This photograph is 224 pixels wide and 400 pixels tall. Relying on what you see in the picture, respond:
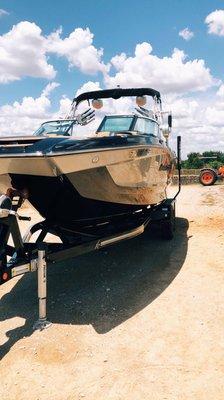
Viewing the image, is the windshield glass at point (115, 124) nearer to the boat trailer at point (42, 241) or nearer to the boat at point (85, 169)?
the boat at point (85, 169)

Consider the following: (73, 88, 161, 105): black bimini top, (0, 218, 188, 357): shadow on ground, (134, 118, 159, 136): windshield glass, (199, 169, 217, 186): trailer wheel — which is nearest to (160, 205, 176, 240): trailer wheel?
(0, 218, 188, 357): shadow on ground

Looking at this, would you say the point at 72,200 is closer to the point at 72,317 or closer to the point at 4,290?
the point at 72,317

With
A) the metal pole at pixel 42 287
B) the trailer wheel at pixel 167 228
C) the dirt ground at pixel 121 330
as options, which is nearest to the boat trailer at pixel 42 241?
the metal pole at pixel 42 287

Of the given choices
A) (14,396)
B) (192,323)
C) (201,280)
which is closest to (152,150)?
(201,280)

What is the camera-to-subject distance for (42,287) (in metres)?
4.22

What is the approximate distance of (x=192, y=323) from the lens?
13.9 ft

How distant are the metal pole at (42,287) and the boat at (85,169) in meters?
0.86

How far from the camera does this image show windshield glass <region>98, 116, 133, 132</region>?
224 inches

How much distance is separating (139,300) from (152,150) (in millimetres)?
2221

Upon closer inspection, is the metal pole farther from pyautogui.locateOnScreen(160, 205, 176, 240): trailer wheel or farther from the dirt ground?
pyautogui.locateOnScreen(160, 205, 176, 240): trailer wheel

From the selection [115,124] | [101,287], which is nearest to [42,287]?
[101,287]

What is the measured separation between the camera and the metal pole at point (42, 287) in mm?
4219

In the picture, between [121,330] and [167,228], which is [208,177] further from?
[121,330]

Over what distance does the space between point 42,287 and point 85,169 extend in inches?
55.1
